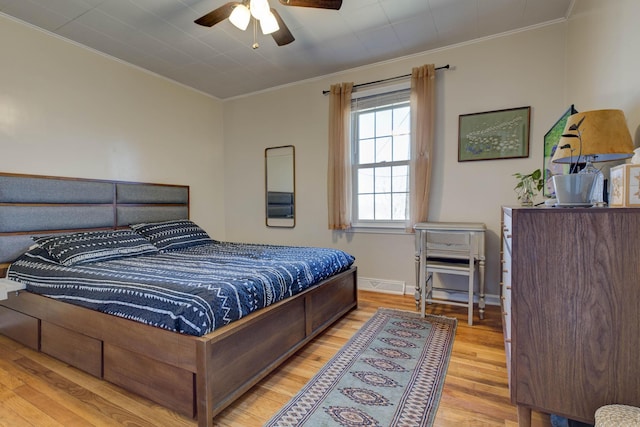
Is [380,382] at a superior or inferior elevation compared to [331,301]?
inferior

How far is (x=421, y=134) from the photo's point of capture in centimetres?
321

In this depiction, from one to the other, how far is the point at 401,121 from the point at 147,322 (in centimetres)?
312

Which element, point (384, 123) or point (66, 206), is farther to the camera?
point (384, 123)

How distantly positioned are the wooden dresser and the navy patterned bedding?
1262mm

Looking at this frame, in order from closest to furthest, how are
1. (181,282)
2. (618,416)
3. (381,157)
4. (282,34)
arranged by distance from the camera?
(618,416), (181,282), (282,34), (381,157)

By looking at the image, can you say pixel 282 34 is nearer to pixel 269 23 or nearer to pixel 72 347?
pixel 269 23

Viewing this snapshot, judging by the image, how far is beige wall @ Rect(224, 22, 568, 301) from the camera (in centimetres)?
287

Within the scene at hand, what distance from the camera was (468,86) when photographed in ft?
10.3

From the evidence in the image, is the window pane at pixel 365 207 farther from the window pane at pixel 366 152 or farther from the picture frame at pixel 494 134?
the picture frame at pixel 494 134

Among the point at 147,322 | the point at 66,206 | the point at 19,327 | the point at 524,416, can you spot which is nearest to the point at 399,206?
the point at 524,416

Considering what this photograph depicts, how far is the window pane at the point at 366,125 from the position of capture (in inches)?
144

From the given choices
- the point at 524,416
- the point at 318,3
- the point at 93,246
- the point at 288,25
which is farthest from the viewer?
the point at 288,25

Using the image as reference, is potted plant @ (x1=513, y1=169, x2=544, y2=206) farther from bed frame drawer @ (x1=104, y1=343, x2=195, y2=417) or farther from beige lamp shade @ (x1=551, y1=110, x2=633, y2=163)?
bed frame drawer @ (x1=104, y1=343, x2=195, y2=417)

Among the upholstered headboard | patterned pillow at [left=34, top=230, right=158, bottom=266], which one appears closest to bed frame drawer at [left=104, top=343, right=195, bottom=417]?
patterned pillow at [left=34, top=230, right=158, bottom=266]
